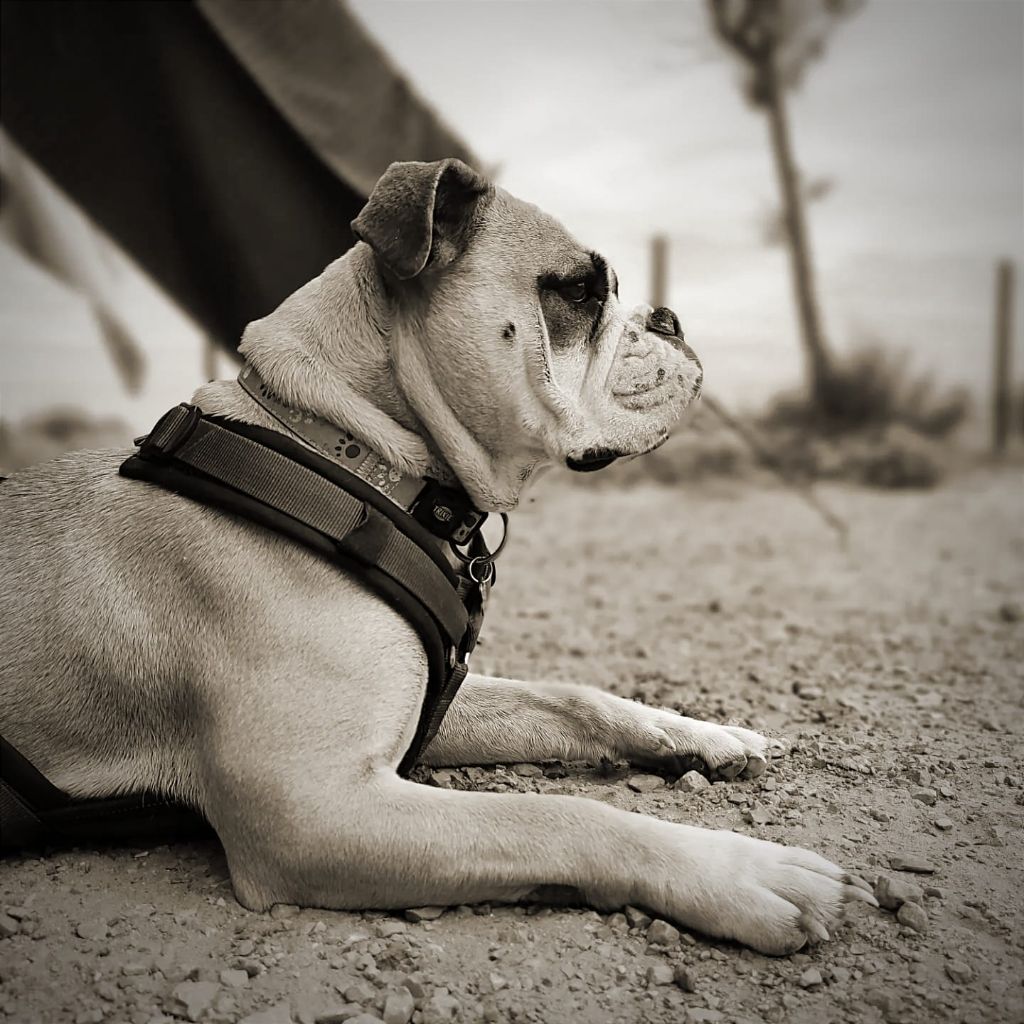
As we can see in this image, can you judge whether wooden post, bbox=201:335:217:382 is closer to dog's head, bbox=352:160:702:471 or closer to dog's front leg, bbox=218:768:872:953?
dog's head, bbox=352:160:702:471

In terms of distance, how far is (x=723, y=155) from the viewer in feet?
38.7

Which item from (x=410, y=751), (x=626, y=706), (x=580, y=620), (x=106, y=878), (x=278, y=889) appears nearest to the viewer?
(x=278, y=889)

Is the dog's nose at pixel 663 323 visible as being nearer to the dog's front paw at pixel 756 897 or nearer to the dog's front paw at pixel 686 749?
the dog's front paw at pixel 686 749

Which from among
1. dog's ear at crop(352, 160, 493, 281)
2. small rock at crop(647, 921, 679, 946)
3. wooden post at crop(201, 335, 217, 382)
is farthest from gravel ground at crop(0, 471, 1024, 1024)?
wooden post at crop(201, 335, 217, 382)

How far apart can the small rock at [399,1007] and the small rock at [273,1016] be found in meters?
0.19

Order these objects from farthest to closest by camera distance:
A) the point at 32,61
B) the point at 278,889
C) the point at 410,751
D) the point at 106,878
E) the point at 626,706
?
1. the point at 32,61
2. the point at 626,706
3. the point at 410,751
4. the point at 106,878
5. the point at 278,889

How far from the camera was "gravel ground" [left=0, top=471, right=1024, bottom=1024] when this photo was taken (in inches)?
78.1

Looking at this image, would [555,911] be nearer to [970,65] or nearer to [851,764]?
[851,764]

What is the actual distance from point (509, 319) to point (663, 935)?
5.15 feet

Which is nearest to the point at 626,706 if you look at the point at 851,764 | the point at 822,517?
the point at 851,764

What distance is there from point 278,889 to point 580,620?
2.82 m

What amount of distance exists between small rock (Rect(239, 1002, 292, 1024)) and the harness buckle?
128 cm

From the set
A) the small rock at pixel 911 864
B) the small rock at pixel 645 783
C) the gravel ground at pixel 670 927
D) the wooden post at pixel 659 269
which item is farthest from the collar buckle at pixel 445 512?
the wooden post at pixel 659 269

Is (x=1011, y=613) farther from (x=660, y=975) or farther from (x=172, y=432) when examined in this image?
(x=172, y=432)
